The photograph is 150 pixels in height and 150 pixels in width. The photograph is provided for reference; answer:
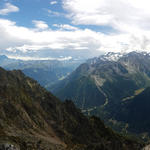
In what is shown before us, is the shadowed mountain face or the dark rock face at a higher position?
the dark rock face

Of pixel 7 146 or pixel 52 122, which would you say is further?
pixel 52 122

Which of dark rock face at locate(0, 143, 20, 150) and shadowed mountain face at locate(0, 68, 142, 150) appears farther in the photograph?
shadowed mountain face at locate(0, 68, 142, 150)

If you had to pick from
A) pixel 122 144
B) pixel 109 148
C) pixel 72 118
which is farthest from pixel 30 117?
pixel 122 144

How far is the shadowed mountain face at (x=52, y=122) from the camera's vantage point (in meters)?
131

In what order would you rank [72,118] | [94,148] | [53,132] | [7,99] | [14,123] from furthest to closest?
[72,118] → [53,132] → [7,99] → [94,148] → [14,123]

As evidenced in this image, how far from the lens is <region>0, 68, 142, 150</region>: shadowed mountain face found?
13088 cm

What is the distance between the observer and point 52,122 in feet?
544

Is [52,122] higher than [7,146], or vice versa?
[7,146]

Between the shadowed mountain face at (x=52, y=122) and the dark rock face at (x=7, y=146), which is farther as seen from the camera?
the shadowed mountain face at (x=52, y=122)

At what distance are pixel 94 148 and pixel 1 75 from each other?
115 meters

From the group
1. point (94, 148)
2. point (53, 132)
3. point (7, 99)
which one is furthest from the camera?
point (53, 132)

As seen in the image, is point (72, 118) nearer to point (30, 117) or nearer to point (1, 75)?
point (30, 117)

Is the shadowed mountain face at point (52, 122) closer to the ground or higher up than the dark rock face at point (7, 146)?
closer to the ground

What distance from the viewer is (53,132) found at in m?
152
